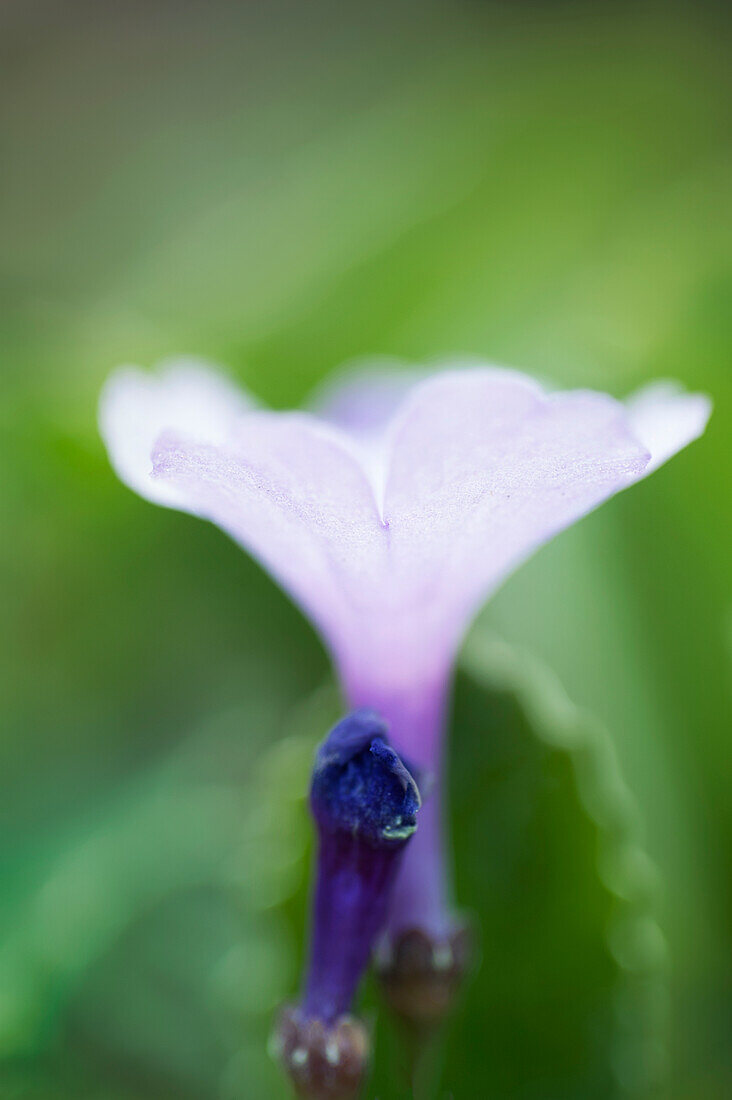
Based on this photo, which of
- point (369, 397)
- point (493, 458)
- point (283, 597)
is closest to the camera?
point (493, 458)

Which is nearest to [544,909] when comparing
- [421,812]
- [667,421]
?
[421,812]

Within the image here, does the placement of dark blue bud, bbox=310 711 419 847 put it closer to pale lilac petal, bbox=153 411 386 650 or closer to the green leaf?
pale lilac petal, bbox=153 411 386 650

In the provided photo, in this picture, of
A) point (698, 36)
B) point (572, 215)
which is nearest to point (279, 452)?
point (572, 215)

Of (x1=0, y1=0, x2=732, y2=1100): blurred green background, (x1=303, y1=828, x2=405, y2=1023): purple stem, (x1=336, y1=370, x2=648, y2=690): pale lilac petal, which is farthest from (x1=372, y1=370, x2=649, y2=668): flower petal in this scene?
(x1=0, y1=0, x2=732, y2=1100): blurred green background

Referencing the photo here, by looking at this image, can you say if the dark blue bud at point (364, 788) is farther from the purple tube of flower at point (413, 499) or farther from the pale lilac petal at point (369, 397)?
the pale lilac petal at point (369, 397)

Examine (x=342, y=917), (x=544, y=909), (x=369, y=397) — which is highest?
(x=369, y=397)

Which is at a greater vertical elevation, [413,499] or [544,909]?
[413,499]

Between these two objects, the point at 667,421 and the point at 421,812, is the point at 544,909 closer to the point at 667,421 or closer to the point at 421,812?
the point at 421,812

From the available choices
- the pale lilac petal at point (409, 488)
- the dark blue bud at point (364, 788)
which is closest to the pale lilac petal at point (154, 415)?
the pale lilac petal at point (409, 488)
